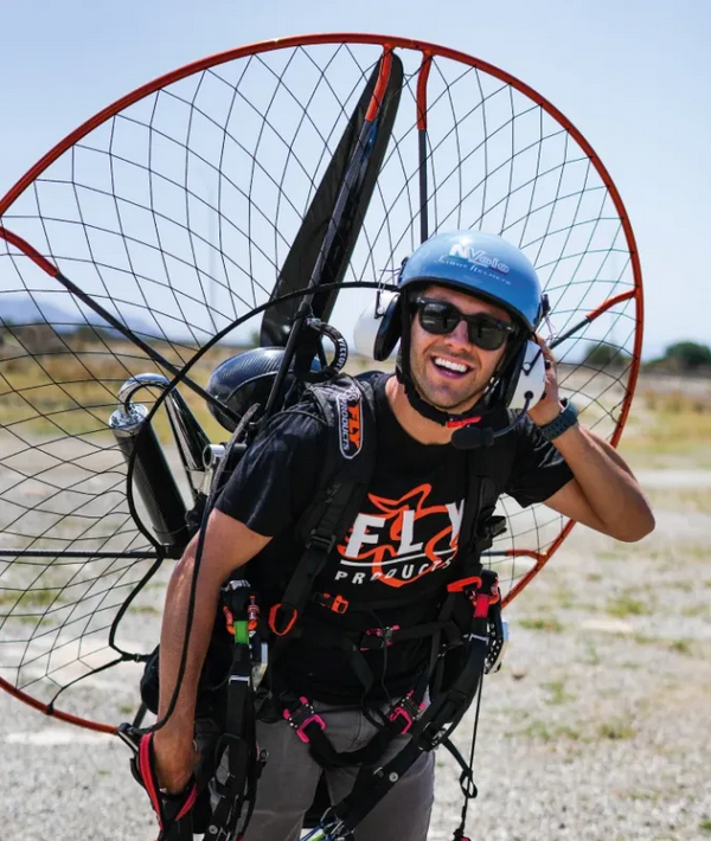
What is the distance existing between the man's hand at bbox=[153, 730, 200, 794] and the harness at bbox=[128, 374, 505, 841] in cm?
3

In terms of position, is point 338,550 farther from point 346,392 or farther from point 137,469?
point 137,469

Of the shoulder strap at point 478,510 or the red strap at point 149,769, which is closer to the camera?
the red strap at point 149,769

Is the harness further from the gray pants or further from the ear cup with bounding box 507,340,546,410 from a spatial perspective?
the ear cup with bounding box 507,340,546,410

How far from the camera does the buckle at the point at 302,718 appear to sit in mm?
2930

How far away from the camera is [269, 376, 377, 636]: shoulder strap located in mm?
2719

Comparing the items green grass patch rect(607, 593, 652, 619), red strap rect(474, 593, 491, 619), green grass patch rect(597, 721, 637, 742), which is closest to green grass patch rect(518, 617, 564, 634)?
green grass patch rect(607, 593, 652, 619)

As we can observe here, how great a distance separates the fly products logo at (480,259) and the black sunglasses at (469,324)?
126 millimetres

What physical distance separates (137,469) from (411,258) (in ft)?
3.60

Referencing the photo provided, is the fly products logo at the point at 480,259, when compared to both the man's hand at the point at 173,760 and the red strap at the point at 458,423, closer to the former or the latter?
the red strap at the point at 458,423

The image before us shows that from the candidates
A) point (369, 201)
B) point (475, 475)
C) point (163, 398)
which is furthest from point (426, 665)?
point (369, 201)

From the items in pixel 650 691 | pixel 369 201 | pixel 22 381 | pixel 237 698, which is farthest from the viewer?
pixel 22 381

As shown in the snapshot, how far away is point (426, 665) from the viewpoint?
321 cm

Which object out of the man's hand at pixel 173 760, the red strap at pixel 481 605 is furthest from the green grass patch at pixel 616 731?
the man's hand at pixel 173 760

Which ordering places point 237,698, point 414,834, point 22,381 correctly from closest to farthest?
point 237,698 → point 414,834 → point 22,381
